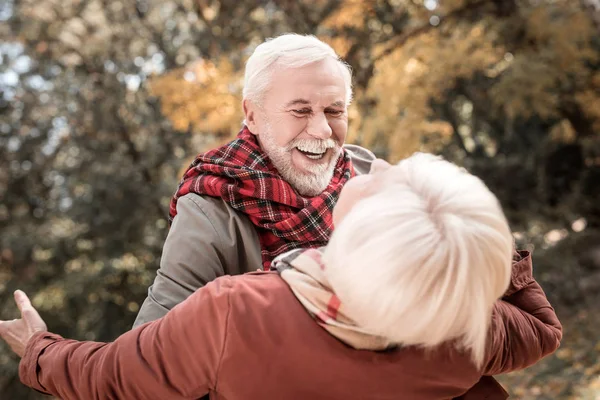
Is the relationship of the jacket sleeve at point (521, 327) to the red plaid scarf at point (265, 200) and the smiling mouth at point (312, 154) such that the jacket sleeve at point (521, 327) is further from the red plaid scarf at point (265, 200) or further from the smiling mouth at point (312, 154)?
the smiling mouth at point (312, 154)

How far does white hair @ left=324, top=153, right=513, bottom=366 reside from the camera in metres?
1.04

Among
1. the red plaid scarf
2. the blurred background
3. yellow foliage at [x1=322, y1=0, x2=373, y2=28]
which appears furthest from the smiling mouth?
yellow foliage at [x1=322, y1=0, x2=373, y2=28]

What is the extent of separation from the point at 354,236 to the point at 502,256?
0.25 m

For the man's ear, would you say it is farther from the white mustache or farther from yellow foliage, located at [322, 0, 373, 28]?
yellow foliage, located at [322, 0, 373, 28]

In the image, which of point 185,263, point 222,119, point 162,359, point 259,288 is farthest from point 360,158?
point 222,119

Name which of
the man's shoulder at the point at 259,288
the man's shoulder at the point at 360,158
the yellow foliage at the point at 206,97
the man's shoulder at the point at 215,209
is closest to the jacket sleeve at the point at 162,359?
the man's shoulder at the point at 259,288

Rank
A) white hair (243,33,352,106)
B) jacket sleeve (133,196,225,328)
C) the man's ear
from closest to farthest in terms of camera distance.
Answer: jacket sleeve (133,196,225,328), white hair (243,33,352,106), the man's ear

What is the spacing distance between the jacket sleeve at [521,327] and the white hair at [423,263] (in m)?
0.15

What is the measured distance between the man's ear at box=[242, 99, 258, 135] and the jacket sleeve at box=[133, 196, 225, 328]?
0.31m

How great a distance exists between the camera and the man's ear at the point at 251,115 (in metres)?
1.79

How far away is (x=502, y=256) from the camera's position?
109cm

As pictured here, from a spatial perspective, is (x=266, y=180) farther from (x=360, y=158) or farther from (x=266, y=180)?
(x=360, y=158)

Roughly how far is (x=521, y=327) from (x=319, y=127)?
0.71 m

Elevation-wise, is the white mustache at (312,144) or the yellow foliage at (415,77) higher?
the white mustache at (312,144)
